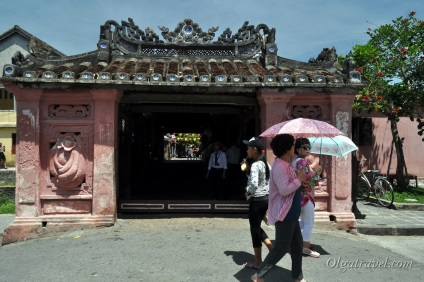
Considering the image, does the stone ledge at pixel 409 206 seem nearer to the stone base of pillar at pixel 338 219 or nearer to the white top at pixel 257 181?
the stone base of pillar at pixel 338 219

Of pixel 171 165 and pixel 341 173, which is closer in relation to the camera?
pixel 341 173

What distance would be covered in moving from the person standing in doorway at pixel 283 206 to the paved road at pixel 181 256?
68cm

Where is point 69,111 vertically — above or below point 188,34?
below

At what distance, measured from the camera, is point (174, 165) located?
1770cm

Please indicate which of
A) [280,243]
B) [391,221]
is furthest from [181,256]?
[391,221]

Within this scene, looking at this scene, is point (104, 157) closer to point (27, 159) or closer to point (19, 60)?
point (27, 159)

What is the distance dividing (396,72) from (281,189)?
34.7ft

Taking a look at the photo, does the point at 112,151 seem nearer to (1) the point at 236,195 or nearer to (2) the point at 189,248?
(2) the point at 189,248

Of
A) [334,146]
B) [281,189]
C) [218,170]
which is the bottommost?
[218,170]

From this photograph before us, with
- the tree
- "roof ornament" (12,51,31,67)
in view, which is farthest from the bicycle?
"roof ornament" (12,51,31,67)

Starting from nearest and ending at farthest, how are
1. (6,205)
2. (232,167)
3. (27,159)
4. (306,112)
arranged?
(27,159) → (306,112) → (232,167) → (6,205)

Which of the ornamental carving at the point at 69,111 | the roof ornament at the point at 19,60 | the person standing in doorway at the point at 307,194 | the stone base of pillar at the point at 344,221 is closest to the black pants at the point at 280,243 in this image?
the person standing in doorway at the point at 307,194

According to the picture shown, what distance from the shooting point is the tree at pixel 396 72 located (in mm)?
11750

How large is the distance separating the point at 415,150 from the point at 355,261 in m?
12.2
